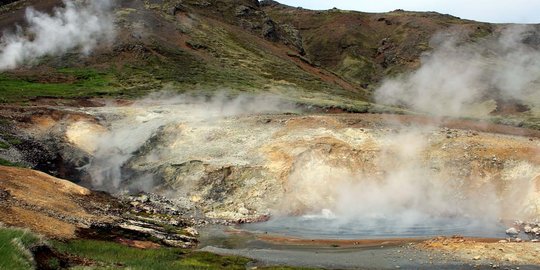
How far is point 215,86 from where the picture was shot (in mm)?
57156

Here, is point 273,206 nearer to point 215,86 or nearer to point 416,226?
point 416,226

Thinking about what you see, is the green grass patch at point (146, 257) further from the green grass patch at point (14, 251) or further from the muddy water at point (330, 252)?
the green grass patch at point (14, 251)

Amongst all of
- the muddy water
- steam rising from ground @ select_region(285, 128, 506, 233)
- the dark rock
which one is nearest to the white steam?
steam rising from ground @ select_region(285, 128, 506, 233)

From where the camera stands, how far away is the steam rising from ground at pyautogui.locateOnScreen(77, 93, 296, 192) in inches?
1473

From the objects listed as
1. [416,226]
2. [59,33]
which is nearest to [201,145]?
[416,226]

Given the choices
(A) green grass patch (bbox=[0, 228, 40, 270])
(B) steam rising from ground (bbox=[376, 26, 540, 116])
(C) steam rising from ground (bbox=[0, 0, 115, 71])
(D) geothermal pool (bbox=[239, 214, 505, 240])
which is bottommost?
(D) geothermal pool (bbox=[239, 214, 505, 240])

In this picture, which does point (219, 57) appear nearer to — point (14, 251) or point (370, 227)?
point (370, 227)

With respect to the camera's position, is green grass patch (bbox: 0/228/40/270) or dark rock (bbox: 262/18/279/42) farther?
dark rock (bbox: 262/18/279/42)

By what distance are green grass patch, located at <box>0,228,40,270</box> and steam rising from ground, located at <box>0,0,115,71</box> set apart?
178 feet

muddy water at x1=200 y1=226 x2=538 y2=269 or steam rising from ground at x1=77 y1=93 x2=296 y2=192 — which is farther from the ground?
steam rising from ground at x1=77 y1=93 x2=296 y2=192

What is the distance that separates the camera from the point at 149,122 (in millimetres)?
43188

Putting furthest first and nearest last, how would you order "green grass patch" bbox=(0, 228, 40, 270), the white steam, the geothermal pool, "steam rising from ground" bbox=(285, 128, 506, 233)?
"steam rising from ground" bbox=(285, 128, 506, 233) < the white steam < the geothermal pool < "green grass patch" bbox=(0, 228, 40, 270)

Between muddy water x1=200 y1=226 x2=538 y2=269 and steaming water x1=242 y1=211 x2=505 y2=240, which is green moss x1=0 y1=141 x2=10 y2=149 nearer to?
muddy water x1=200 y1=226 x2=538 y2=269

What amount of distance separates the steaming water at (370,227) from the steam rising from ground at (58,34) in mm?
46524
